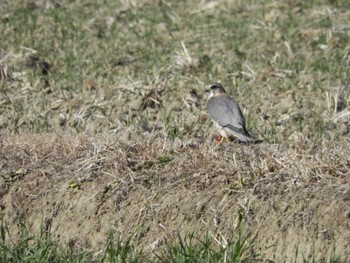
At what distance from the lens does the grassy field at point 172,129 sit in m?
7.41

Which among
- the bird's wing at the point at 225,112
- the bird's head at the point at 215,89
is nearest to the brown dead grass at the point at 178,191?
the bird's wing at the point at 225,112

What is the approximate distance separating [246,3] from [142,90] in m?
3.20

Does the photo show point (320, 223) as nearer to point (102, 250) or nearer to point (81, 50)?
point (102, 250)

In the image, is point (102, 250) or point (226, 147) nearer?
point (102, 250)

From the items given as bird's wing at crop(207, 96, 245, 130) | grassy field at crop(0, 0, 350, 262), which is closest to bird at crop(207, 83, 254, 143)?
bird's wing at crop(207, 96, 245, 130)

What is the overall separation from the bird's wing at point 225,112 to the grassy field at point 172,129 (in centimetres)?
26

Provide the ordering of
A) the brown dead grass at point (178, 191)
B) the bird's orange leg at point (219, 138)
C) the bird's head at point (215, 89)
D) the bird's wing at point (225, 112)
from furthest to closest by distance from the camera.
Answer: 1. the bird's head at point (215, 89)
2. the bird's wing at point (225, 112)
3. the bird's orange leg at point (219, 138)
4. the brown dead grass at point (178, 191)

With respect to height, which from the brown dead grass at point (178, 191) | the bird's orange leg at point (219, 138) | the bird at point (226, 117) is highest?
the brown dead grass at point (178, 191)

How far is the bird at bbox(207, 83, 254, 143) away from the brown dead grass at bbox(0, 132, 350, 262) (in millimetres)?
472

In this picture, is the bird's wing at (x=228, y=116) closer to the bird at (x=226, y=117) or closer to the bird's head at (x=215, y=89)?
the bird at (x=226, y=117)

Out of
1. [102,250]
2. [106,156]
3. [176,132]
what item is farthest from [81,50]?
[102,250]

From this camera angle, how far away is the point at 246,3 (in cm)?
1328

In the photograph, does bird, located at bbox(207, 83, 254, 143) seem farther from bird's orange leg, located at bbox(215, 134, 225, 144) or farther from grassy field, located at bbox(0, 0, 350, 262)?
grassy field, located at bbox(0, 0, 350, 262)

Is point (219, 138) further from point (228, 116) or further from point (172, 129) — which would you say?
point (172, 129)
